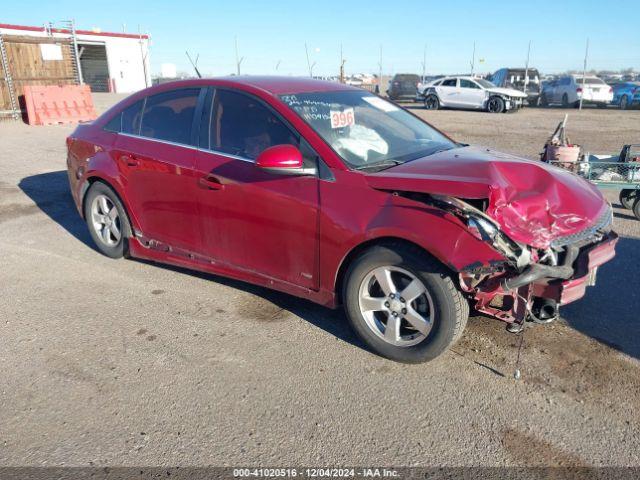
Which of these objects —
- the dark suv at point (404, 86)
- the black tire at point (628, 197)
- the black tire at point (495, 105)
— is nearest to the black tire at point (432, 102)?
the black tire at point (495, 105)

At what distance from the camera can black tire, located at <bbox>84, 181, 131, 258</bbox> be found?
4.90 meters

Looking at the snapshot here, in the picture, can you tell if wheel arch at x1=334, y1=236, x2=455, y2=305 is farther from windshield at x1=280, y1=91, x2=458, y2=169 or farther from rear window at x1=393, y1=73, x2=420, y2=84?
rear window at x1=393, y1=73, x2=420, y2=84

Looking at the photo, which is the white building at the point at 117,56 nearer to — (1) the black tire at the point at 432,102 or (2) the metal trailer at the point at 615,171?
(1) the black tire at the point at 432,102

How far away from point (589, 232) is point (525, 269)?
0.65m

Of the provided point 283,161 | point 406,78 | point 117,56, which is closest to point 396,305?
point 283,161

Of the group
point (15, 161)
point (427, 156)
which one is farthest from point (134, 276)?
point (15, 161)

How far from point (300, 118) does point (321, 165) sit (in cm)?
43

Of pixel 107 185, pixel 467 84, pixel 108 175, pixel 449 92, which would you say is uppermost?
pixel 467 84

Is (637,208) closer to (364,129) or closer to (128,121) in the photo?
(364,129)

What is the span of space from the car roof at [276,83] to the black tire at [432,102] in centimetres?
2195

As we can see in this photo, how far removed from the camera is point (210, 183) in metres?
3.97

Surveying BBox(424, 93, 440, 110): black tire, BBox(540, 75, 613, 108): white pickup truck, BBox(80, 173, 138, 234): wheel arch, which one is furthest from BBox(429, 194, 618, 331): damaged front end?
BBox(540, 75, 613, 108): white pickup truck

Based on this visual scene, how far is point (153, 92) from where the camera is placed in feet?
15.6

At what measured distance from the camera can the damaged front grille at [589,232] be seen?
312 cm
